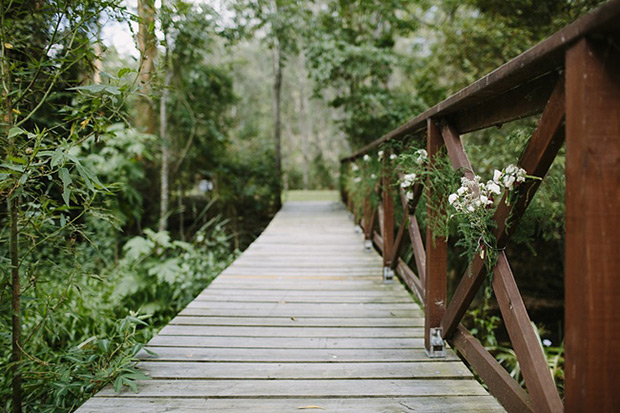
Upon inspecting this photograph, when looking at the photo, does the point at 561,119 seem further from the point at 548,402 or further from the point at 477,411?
the point at 477,411

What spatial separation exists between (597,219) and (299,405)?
1208 millimetres

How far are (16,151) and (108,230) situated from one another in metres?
4.54

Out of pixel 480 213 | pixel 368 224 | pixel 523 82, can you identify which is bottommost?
pixel 368 224

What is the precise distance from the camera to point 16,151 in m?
1.47

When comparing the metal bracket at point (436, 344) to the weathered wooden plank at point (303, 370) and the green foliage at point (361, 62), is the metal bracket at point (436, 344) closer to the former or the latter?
the weathered wooden plank at point (303, 370)

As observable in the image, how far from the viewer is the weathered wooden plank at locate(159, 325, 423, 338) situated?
2.20 m

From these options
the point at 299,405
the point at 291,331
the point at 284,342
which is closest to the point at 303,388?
the point at 299,405

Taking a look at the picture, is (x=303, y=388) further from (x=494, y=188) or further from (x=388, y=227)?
(x=388, y=227)

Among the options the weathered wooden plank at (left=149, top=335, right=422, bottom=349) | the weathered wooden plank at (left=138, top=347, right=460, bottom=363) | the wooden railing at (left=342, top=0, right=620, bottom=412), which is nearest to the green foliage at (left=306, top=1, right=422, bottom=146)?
the weathered wooden plank at (left=149, top=335, right=422, bottom=349)

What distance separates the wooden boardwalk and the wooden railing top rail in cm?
112

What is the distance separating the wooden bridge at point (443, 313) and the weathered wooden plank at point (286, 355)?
0.01 metres

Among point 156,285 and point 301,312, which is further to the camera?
point 156,285

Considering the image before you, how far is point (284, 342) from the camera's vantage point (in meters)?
2.11

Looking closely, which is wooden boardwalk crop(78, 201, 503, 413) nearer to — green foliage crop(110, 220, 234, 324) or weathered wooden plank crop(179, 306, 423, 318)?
weathered wooden plank crop(179, 306, 423, 318)
